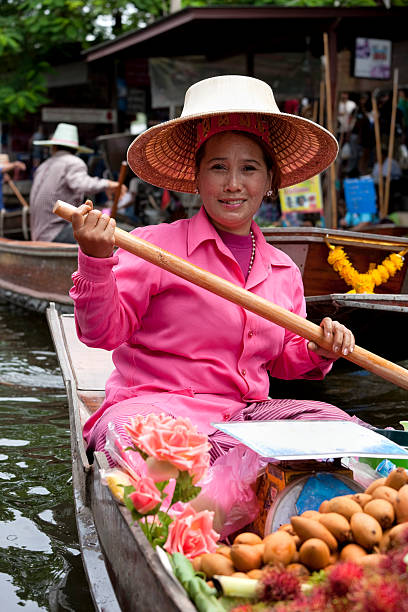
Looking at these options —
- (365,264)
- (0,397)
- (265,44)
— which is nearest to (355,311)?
(365,264)

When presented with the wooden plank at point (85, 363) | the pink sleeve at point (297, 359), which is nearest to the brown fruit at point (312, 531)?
the pink sleeve at point (297, 359)

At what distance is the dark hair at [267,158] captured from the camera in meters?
2.52

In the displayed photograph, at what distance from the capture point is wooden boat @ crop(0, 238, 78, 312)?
6914 mm

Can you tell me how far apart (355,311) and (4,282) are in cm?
492

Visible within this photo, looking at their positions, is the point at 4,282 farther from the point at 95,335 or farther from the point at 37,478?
the point at 95,335

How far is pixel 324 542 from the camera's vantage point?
155 centimetres

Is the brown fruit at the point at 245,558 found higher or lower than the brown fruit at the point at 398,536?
lower

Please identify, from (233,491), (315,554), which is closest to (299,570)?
(315,554)

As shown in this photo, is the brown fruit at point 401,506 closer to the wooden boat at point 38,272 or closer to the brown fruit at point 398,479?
the brown fruit at point 398,479

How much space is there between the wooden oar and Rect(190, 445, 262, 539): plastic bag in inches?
16.7

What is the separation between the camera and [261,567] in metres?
1.60

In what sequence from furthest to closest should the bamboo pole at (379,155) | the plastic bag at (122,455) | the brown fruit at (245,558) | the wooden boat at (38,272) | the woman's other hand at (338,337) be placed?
the bamboo pole at (379,155) → the wooden boat at (38,272) → the woman's other hand at (338,337) → the plastic bag at (122,455) → the brown fruit at (245,558)

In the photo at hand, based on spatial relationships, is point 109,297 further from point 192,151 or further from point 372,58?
point 372,58

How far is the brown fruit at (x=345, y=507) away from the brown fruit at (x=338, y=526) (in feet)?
0.09
